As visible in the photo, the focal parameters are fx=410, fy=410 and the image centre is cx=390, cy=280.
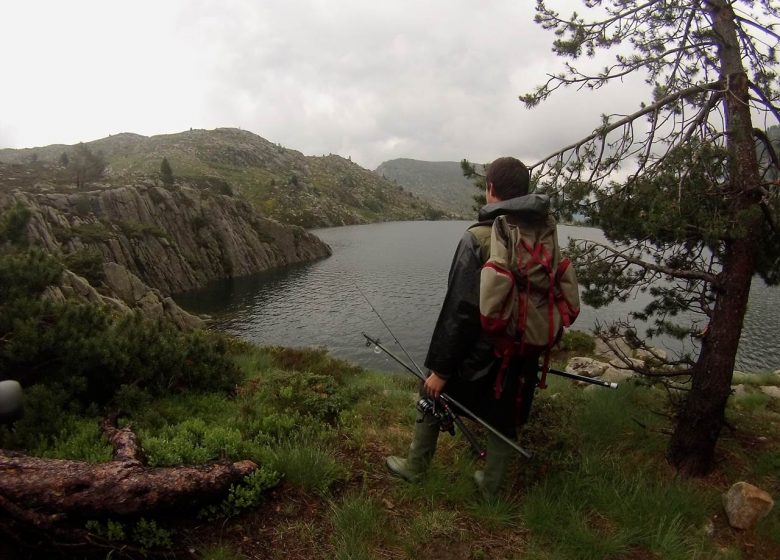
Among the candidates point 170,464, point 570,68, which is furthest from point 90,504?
point 570,68

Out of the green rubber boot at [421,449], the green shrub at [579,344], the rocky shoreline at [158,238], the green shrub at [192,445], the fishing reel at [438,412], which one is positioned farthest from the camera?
the rocky shoreline at [158,238]

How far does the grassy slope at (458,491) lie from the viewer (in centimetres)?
352

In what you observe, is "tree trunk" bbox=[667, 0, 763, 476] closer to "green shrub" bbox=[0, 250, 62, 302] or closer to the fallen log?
the fallen log

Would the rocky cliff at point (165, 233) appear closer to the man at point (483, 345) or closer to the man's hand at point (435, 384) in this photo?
the man's hand at point (435, 384)

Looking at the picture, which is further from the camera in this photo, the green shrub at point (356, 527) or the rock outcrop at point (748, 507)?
the rock outcrop at point (748, 507)

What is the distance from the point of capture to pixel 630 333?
5.90 meters

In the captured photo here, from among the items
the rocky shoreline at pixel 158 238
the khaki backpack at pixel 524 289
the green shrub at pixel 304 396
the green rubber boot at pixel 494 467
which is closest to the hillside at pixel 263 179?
the rocky shoreline at pixel 158 238

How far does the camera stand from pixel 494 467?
395 centimetres

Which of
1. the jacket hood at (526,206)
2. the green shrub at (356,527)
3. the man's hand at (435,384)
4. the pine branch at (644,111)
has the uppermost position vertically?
the pine branch at (644,111)

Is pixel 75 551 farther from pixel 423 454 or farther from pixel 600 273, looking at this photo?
pixel 600 273

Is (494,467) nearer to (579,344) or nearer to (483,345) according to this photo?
(483,345)

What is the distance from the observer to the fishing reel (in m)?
3.95

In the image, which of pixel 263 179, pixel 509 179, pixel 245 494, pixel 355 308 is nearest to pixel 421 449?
pixel 245 494

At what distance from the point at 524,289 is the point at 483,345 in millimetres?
580
